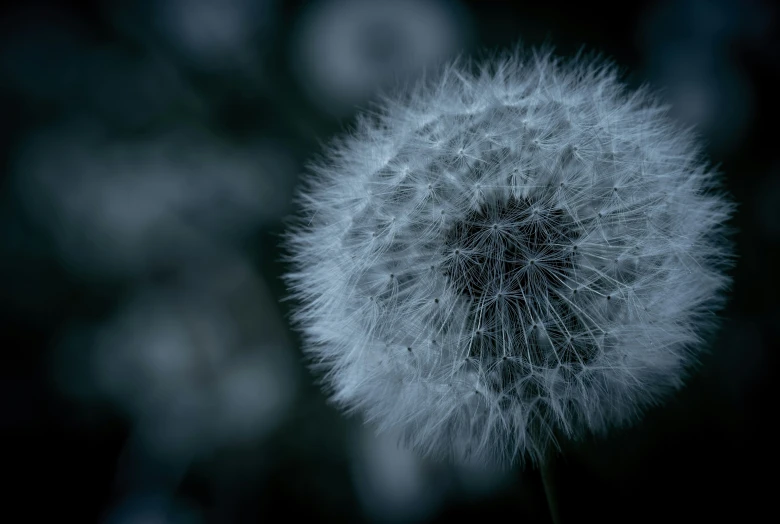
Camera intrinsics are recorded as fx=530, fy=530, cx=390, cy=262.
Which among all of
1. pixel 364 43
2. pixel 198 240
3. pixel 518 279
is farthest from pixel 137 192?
pixel 518 279

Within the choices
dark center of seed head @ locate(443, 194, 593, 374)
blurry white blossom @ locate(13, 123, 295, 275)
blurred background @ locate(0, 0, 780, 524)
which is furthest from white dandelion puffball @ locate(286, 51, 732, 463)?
blurry white blossom @ locate(13, 123, 295, 275)

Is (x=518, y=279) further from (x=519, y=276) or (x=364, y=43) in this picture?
(x=364, y=43)

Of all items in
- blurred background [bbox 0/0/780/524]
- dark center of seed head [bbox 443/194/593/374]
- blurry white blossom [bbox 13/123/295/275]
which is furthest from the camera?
blurry white blossom [bbox 13/123/295/275]

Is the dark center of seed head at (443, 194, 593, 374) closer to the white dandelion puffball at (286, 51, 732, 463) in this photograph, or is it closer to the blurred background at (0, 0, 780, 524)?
the white dandelion puffball at (286, 51, 732, 463)

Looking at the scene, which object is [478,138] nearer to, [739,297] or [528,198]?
[528,198]

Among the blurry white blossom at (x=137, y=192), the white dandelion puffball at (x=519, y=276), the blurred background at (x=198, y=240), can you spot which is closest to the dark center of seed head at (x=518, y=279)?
the white dandelion puffball at (x=519, y=276)
